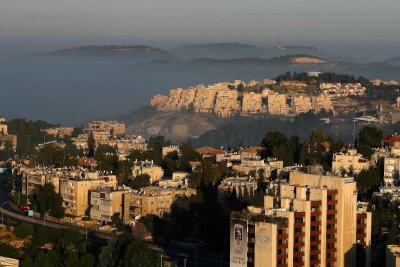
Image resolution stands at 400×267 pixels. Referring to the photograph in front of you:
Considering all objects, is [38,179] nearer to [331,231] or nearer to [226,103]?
[331,231]

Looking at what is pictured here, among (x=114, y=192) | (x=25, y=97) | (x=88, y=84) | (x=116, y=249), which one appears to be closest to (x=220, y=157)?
(x=114, y=192)

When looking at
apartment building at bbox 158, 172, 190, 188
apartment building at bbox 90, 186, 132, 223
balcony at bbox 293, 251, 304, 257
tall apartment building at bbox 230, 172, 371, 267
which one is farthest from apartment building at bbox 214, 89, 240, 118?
balcony at bbox 293, 251, 304, 257

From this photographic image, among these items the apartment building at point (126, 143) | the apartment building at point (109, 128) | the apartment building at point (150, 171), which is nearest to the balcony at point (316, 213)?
the apartment building at point (150, 171)

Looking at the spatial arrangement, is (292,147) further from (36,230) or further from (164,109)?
(164,109)

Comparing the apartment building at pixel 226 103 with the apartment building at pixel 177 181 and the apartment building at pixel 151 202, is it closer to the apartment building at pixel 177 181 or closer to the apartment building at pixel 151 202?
the apartment building at pixel 177 181

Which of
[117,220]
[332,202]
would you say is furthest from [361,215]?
[117,220]

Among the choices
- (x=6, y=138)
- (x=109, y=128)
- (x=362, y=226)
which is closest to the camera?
(x=362, y=226)
